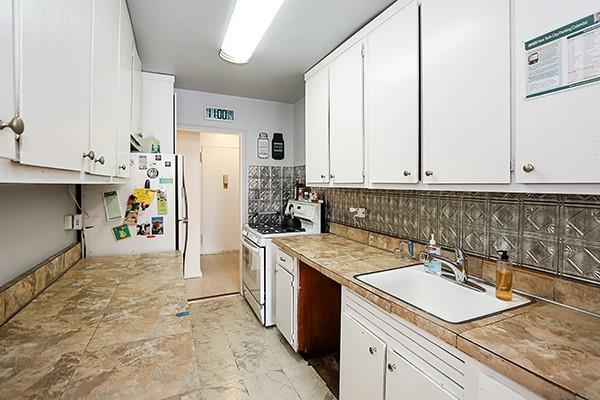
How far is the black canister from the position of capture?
12.2 ft

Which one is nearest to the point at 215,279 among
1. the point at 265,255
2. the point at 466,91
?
the point at 265,255

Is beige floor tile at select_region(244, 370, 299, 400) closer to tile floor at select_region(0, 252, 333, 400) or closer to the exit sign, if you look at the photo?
tile floor at select_region(0, 252, 333, 400)

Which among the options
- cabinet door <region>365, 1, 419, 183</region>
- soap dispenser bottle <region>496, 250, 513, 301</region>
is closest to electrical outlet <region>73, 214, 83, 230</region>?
cabinet door <region>365, 1, 419, 183</region>

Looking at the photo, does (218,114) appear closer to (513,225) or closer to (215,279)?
(215,279)

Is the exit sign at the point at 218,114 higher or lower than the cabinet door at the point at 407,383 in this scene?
higher

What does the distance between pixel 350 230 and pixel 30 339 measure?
6.88 ft

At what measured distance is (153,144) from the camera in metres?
2.55

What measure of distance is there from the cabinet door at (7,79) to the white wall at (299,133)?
120 inches

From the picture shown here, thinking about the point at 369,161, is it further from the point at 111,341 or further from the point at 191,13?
the point at 111,341

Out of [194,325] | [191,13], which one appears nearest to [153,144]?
[191,13]

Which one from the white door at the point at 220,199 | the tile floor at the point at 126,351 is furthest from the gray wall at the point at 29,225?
the white door at the point at 220,199

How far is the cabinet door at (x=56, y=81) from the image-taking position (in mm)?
584

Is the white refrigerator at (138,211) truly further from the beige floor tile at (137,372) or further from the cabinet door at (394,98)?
the cabinet door at (394,98)

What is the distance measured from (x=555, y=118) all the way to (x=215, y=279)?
4.04m
